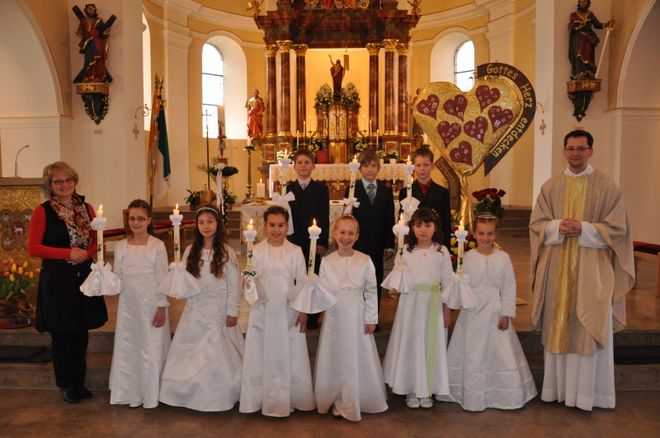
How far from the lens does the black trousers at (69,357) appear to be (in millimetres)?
4195

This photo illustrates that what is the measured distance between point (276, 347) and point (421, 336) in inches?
40.1

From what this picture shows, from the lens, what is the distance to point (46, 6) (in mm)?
8820

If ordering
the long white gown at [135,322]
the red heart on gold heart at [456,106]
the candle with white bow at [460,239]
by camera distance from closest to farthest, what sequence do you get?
the candle with white bow at [460,239], the long white gown at [135,322], the red heart on gold heart at [456,106]

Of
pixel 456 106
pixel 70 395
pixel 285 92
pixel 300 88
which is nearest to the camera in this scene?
pixel 70 395

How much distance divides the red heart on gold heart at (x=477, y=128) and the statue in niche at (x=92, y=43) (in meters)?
6.22

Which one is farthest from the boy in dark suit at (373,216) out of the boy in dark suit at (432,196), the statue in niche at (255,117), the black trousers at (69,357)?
the statue in niche at (255,117)

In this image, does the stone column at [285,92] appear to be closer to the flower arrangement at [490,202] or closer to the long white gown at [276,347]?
the flower arrangement at [490,202]

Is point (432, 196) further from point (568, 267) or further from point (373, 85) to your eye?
point (373, 85)

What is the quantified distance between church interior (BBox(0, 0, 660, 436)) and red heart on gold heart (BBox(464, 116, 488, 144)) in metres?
0.34

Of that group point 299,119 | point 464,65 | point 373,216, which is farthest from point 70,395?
point 464,65

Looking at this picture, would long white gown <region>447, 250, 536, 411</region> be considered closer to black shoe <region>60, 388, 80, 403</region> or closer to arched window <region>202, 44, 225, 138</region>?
black shoe <region>60, 388, 80, 403</region>

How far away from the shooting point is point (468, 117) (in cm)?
568

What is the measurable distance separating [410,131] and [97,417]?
12.1 metres

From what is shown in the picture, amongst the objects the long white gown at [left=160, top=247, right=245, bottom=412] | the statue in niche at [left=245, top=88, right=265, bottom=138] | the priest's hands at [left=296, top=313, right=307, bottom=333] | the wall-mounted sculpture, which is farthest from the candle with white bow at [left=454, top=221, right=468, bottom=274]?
the statue in niche at [left=245, top=88, right=265, bottom=138]
